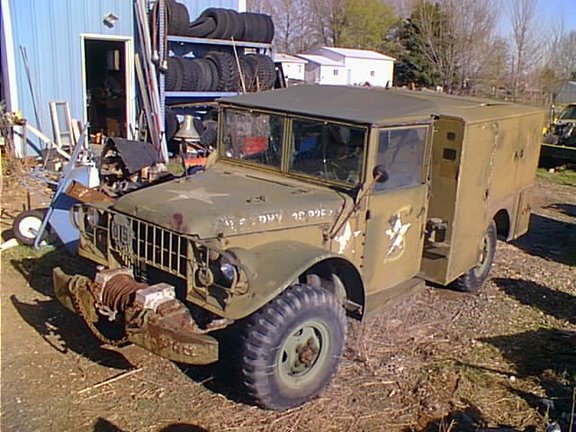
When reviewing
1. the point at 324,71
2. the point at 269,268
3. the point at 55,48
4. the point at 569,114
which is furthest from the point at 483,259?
the point at 324,71

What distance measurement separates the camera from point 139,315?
4254 mm

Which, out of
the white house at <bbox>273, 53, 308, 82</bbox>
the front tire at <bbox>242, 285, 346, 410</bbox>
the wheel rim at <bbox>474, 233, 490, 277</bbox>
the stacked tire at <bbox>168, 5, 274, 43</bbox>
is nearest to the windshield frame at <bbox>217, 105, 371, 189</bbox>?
the front tire at <bbox>242, 285, 346, 410</bbox>

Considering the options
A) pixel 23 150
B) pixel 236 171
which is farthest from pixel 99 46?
pixel 236 171

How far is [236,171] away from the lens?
217 inches

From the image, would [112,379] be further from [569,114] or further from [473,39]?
[473,39]

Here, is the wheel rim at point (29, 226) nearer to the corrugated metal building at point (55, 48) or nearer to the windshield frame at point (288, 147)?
the windshield frame at point (288, 147)

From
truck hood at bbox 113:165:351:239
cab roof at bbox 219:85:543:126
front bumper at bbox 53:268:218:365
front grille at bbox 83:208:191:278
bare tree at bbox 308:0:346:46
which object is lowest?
front bumper at bbox 53:268:218:365

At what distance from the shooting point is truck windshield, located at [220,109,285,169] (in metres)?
5.34

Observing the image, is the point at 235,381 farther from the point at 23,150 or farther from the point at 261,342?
the point at 23,150

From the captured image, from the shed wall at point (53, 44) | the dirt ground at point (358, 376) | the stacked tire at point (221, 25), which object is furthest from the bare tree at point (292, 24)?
the dirt ground at point (358, 376)

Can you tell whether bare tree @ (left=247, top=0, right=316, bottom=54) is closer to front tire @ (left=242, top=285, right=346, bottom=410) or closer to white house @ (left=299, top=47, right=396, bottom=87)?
white house @ (left=299, top=47, right=396, bottom=87)

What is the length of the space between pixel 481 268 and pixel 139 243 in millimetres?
3897

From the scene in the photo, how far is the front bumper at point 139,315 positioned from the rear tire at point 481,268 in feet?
11.2

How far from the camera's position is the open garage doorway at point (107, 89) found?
13.5 m
